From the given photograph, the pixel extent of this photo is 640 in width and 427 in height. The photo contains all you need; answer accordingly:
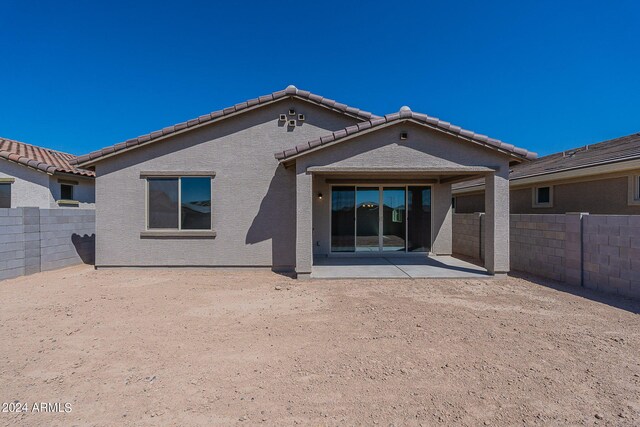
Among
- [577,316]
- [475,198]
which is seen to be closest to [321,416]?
[577,316]

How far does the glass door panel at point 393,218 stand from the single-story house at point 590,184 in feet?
18.3

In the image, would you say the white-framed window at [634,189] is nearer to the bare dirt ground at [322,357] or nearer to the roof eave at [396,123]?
the roof eave at [396,123]

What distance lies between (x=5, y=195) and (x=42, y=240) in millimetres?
5618

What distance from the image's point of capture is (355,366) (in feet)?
11.4

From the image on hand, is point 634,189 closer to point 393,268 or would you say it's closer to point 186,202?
point 393,268

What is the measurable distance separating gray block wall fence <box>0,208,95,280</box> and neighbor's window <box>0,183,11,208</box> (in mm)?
4390

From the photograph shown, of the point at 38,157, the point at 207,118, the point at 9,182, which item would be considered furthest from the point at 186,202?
the point at 38,157

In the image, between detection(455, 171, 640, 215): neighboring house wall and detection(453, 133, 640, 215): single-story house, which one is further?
detection(455, 171, 640, 215): neighboring house wall

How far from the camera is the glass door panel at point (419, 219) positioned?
11.0 m

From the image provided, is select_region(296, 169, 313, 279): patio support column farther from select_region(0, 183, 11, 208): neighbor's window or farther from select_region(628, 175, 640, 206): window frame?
select_region(0, 183, 11, 208): neighbor's window

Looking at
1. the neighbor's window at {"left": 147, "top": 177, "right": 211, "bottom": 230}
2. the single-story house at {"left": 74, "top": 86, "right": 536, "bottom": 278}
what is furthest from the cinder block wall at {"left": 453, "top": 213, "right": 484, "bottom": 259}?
the neighbor's window at {"left": 147, "top": 177, "right": 211, "bottom": 230}

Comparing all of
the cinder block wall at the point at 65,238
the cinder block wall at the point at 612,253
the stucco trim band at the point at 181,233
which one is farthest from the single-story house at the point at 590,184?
the cinder block wall at the point at 65,238

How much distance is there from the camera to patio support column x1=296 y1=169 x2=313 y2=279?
7629mm

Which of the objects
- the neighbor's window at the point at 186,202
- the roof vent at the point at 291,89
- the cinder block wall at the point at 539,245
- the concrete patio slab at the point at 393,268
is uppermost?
the roof vent at the point at 291,89
